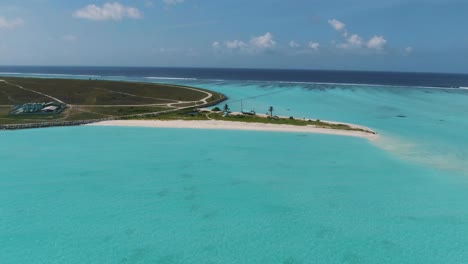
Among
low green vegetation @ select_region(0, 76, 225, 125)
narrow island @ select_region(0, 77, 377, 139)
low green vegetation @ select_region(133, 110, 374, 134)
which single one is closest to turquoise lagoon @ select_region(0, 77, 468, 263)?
narrow island @ select_region(0, 77, 377, 139)

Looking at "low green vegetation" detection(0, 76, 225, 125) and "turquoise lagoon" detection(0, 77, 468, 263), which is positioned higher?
"low green vegetation" detection(0, 76, 225, 125)

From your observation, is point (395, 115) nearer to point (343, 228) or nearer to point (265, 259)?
point (343, 228)

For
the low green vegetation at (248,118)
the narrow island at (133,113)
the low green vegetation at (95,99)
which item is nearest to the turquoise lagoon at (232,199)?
the narrow island at (133,113)

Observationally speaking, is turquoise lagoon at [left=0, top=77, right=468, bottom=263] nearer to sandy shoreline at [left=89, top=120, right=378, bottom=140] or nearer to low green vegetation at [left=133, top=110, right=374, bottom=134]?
sandy shoreline at [left=89, top=120, right=378, bottom=140]

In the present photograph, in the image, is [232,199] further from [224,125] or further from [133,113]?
[133,113]

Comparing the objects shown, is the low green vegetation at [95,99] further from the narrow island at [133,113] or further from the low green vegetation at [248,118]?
the low green vegetation at [248,118]

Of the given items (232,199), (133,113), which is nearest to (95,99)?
(133,113)

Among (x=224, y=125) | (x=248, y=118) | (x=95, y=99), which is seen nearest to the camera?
(x=224, y=125)
